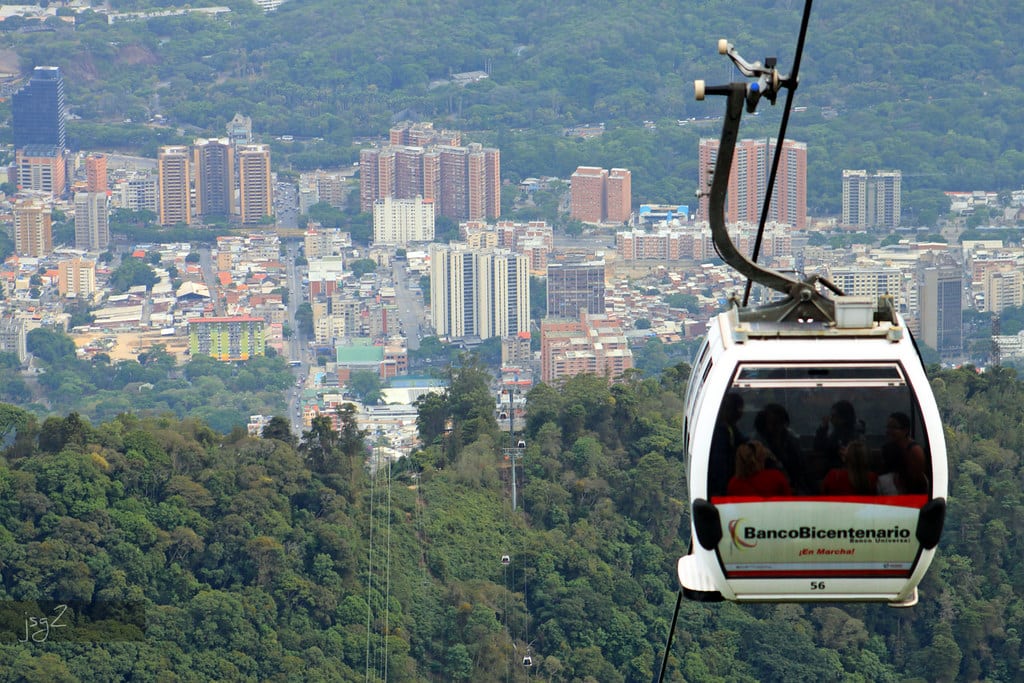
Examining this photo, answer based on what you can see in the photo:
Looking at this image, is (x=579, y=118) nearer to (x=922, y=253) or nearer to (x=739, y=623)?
(x=922, y=253)

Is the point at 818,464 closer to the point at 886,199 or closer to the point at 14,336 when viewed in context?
the point at 14,336

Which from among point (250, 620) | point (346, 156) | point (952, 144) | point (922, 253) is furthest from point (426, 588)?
point (346, 156)

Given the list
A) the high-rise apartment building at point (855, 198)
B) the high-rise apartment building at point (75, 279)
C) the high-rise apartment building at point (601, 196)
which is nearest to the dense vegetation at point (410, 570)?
the high-rise apartment building at point (75, 279)

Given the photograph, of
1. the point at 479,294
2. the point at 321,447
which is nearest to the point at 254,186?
the point at 479,294

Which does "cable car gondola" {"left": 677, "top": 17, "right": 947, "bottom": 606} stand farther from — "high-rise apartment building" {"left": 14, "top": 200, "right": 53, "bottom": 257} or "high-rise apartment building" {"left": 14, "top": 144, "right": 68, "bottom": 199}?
"high-rise apartment building" {"left": 14, "top": 144, "right": 68, "bottom": 199}

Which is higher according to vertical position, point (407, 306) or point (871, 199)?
point (871, 199)
